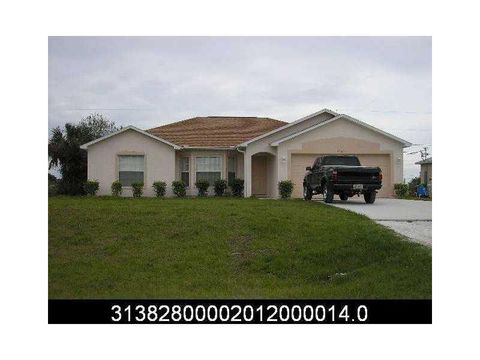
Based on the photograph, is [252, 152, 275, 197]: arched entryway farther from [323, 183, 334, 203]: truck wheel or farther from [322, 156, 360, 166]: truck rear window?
[322, 156, 360, 166]: truck rear window

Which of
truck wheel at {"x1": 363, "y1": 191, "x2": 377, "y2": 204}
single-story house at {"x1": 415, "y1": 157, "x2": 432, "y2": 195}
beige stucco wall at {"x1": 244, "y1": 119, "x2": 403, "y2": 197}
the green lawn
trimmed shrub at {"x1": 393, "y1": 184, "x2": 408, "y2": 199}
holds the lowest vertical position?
the green lawn

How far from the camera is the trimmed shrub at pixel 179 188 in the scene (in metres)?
15.2

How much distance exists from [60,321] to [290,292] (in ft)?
9.35

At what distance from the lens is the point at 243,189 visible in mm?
15219

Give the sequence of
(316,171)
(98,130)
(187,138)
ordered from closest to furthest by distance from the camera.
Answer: (316,171) → (98,130) → (187,138)

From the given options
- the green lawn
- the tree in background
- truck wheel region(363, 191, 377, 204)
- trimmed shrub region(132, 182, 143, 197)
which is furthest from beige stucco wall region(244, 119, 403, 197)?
the tree in background

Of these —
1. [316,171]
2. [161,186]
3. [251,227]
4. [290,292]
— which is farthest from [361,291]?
[161,186]

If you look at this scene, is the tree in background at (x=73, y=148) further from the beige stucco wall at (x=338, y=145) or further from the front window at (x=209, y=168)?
the beige stucco wall at (x=338, y=145)

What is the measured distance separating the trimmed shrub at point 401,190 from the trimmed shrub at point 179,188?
204 inches

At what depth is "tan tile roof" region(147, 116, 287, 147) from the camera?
16.0 metres

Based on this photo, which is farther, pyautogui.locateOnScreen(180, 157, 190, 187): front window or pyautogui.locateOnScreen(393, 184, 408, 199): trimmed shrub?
pyautogui.locateOnScreen(180, 157, 190, 187): front window

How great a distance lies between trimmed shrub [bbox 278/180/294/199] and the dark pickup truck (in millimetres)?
321

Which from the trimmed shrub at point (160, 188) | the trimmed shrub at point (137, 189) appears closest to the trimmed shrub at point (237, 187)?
the trimmed shrub at point (160, 188)
